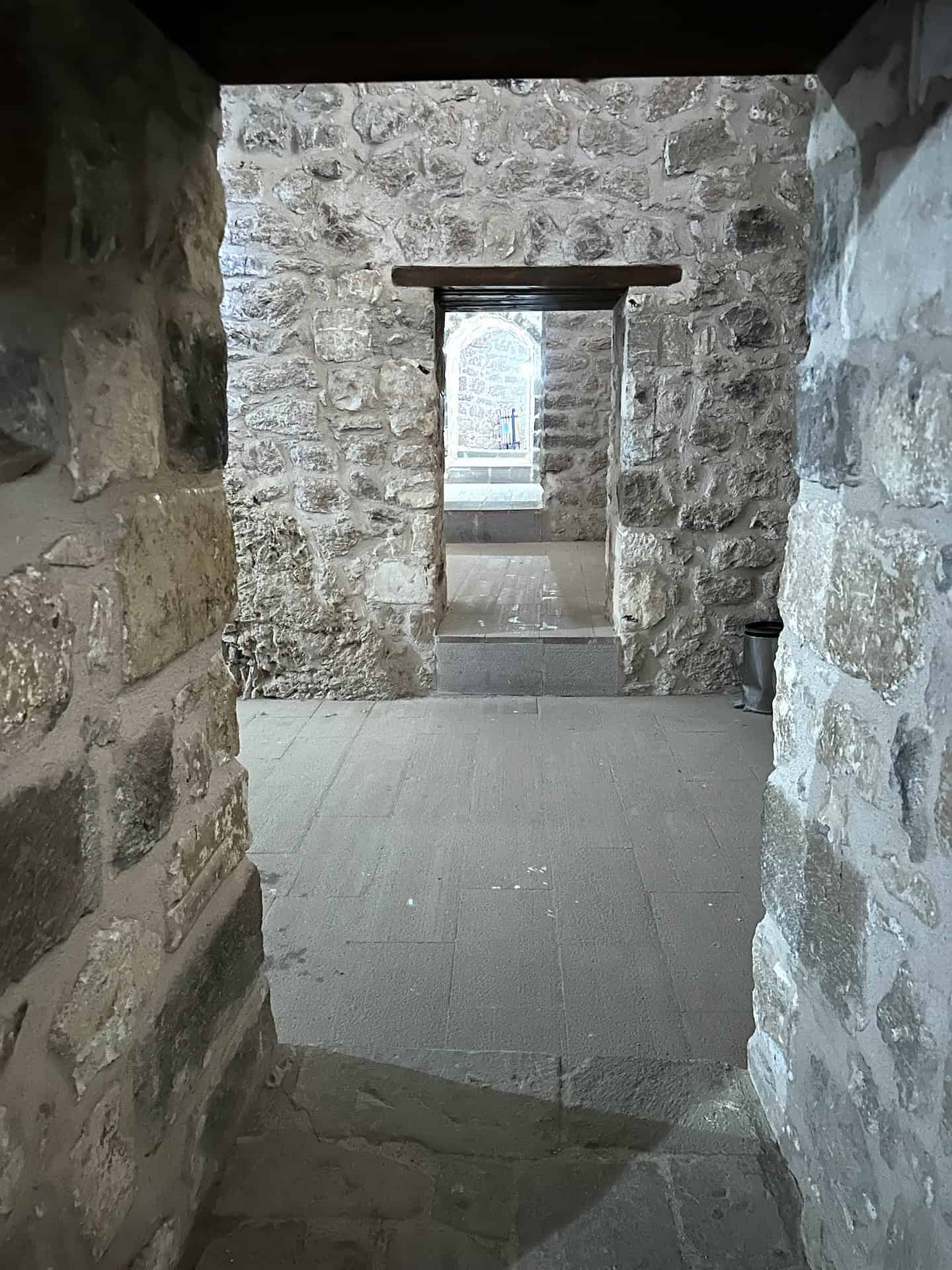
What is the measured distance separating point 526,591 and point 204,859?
3979 mm

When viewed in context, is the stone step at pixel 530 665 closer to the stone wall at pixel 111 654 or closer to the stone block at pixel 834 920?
the stone wall at pixel 111 654

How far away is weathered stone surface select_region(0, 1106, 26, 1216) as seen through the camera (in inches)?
33.0

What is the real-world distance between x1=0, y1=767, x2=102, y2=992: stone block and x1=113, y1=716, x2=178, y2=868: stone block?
0.21 ft

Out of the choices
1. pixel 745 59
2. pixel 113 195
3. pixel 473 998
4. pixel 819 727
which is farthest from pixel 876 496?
pixel 473 998

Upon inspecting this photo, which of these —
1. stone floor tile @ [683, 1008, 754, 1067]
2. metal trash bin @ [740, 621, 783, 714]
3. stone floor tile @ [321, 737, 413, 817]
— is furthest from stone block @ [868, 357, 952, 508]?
metal trash bin @ [740, 621, 783, 714]

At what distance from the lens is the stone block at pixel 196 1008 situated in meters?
1.18

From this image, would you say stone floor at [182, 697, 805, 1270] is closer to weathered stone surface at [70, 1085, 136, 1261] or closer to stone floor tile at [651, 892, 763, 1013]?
stone floor tile at [651, 892, 763, 1013]

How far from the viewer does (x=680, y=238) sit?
12.1ft

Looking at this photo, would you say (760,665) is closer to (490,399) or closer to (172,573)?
(172,573)

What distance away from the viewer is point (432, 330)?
12.4 feet

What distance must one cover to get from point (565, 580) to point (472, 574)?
1.94ft

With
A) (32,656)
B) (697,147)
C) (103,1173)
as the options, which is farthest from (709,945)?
(697,147)

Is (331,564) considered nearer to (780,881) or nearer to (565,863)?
(565,863)

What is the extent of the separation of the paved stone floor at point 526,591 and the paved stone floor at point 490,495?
47 cm
